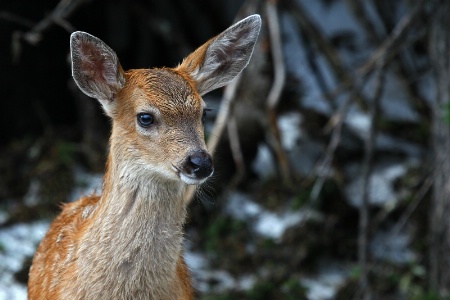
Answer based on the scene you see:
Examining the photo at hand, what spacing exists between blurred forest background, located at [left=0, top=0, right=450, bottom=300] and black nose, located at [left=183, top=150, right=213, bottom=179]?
3.25 m

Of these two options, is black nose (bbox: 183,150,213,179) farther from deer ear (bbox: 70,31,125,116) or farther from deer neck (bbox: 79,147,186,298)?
deer ear (bbox: 70,31,125,116)

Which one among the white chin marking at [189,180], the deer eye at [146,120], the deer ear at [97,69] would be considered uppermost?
the deer ear at [97,69]

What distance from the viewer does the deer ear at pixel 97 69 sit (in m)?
4.87

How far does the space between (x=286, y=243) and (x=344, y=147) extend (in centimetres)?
133

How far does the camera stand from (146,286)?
186 inches

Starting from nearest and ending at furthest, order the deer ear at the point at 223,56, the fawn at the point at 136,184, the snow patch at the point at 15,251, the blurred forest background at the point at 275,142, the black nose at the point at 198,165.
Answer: the black nose at the point at 198,165 → the fawn at the point at 136,184 → the deer ear at the point at 223,56 → the snow patch at the point at 15,251 → the blurred forest background at the point at 275,142

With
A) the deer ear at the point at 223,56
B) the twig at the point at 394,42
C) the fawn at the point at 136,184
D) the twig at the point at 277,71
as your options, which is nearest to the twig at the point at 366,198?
the twig at the point at 394,42

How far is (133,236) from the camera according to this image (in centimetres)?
472

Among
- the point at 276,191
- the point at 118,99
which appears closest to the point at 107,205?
the point at 118,99

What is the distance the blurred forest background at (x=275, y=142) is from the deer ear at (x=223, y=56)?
233cm

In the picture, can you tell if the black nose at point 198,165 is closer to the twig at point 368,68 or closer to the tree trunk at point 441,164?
the twig at point 368,68

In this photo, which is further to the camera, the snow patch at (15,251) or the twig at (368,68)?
the snow patch at (15,251)

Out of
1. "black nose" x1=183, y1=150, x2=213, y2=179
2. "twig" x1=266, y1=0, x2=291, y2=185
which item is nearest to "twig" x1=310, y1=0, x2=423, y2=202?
"twig" x1=266, y1=0, x2=291, y2=185

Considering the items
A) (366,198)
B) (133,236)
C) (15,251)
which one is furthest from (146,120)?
(15,251)
